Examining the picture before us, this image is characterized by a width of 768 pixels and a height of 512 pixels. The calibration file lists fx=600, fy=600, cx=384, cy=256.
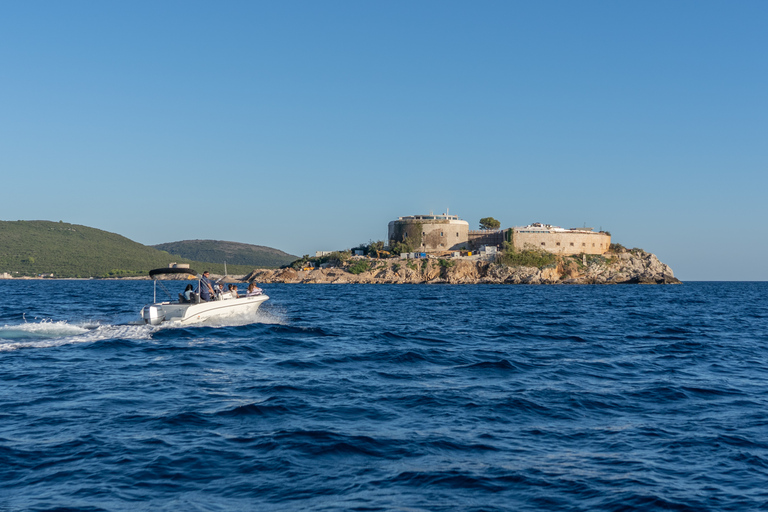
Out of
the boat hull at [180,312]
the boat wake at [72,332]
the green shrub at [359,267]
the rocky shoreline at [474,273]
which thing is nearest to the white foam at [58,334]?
the boat wake at [72,332]

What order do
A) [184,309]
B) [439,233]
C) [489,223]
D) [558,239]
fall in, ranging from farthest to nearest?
[489,223]
[439,233]
[558,239]
[184,309]

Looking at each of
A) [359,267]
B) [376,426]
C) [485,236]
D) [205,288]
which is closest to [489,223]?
[485,236]

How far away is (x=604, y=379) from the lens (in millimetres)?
13164

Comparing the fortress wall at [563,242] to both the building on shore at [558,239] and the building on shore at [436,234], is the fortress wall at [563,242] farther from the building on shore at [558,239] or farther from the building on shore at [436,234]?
the building on shore at [436,234]

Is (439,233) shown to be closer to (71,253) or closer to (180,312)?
(180,312)

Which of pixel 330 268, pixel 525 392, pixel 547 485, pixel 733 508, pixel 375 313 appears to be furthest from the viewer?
pixel 330 268

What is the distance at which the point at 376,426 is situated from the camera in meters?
9.01

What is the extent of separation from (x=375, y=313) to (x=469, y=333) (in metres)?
10.5

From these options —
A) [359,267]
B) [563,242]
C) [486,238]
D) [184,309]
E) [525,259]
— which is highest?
[486,238]

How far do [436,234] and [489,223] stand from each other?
17015 millimetres

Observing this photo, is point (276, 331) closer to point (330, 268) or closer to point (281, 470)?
point (281, 470)

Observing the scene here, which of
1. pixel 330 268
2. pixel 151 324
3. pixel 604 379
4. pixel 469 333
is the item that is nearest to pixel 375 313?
pixel 469 333

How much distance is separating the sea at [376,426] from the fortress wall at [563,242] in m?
91.0

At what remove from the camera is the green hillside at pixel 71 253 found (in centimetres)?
14062
